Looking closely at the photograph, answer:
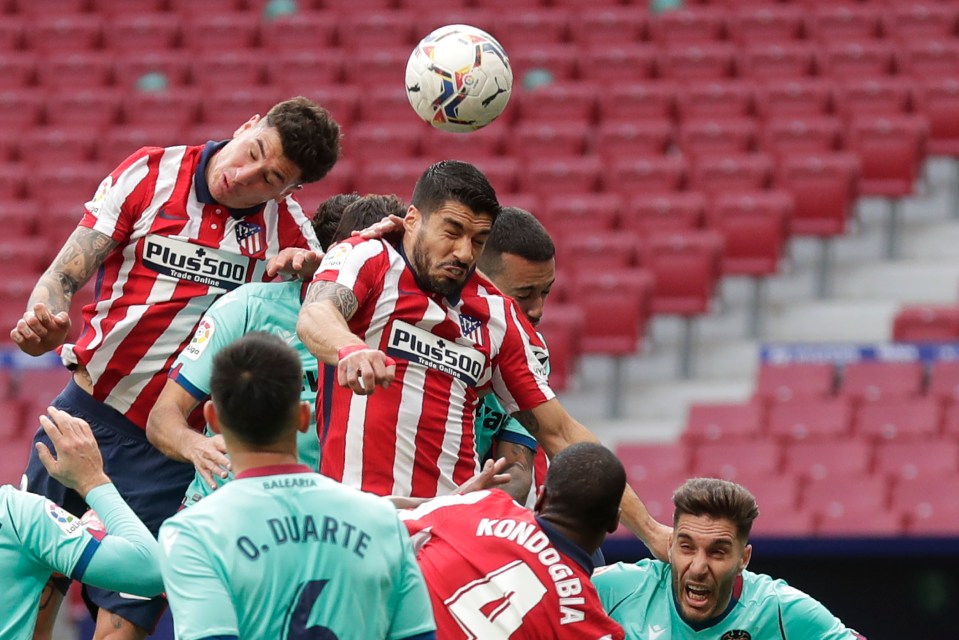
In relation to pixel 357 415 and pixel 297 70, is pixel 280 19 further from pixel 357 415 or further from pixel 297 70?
pixel 357 415

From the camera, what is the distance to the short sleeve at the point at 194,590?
324 cm

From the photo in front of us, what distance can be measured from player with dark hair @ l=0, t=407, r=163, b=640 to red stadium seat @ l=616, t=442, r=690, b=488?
6.13m

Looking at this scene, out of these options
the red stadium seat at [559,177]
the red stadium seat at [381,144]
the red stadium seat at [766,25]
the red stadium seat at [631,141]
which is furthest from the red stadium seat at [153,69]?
the red stadium seat at [766,25]

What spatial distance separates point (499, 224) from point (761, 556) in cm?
363

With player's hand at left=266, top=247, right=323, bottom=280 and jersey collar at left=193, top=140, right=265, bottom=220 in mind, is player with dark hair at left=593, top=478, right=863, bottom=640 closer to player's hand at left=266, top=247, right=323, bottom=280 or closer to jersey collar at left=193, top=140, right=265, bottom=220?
player's hand at left=266, top=247, right=323, bottom=280

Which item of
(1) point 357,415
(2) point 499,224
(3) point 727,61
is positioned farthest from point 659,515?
(3) point 727,61

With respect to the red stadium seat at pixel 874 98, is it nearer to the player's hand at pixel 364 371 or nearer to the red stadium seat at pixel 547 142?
the red stadium seat at pixel 547 142

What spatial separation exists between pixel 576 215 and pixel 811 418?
3.18m

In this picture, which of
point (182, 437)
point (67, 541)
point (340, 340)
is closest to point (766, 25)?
point (182, 437)

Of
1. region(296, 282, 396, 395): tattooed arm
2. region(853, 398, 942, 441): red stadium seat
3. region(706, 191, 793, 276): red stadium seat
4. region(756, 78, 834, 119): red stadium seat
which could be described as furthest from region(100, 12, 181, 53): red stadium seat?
region(296, 282, 396, 395): tattooed arm

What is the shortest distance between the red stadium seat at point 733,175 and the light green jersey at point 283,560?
10.6 m

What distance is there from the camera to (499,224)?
210 inches

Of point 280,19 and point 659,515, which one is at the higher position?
point 280,19

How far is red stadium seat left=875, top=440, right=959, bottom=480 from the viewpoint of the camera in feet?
32.0
